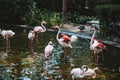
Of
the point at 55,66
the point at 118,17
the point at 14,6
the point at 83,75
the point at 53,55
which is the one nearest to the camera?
the point at 83,75

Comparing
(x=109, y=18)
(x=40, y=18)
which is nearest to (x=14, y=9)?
(x=40, y=18)

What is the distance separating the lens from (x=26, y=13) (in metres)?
26.4

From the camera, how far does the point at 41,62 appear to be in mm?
13602

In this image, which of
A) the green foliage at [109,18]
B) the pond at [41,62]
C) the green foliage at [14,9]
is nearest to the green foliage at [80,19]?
the green foliage at [14,9]

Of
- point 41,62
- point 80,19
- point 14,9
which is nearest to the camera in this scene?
point 41,62

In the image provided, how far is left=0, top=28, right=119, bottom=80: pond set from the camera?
38.7 ft

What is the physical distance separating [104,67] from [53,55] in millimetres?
2595

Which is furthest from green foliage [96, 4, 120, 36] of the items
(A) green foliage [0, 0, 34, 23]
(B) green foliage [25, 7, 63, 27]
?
(A) green foliage [0, 0, 34, 23]

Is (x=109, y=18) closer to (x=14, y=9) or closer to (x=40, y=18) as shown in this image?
(x=40, y=18)

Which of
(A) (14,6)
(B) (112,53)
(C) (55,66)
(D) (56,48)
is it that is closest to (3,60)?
(C) (55,66)

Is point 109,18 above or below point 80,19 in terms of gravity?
above

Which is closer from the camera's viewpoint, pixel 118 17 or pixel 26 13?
pixel 118 17

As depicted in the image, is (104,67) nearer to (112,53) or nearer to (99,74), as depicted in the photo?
(99,74)

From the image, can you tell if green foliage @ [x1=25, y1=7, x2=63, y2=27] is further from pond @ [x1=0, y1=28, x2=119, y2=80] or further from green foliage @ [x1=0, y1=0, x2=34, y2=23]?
pond @ [x1=0, y1=28, x2=119, y2=80]
